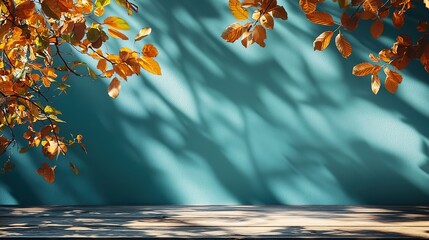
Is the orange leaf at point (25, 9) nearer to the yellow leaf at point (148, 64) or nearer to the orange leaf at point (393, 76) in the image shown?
the yellow leaf at point (148, 64)

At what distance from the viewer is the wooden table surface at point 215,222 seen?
2082 millimetres

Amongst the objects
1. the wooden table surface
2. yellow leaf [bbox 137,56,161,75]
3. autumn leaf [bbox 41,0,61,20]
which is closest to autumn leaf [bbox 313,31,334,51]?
yellow leaf [bbox 137,56,161,75]

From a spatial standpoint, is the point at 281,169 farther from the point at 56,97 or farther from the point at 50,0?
the point at 50,0

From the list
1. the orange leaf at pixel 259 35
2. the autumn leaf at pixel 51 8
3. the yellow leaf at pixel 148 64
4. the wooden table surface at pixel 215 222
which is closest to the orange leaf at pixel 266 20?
the orange leaf at pixel 259 35

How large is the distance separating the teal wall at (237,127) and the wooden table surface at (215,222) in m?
0.16

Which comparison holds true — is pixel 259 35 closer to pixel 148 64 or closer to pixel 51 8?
pixel 148 64

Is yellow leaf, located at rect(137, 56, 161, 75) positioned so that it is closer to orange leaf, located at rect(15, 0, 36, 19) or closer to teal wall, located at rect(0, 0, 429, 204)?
orange leaf, located at rect(15, 0, 36, 19)

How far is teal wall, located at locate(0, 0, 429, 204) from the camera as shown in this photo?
2.96 m

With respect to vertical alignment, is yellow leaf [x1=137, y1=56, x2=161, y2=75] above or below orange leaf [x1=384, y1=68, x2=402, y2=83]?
below

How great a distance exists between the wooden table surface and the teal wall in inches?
6.3

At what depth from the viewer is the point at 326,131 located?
297 centimetres

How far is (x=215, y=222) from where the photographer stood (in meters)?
2.36

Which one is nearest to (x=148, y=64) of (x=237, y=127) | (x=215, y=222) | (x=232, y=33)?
(x=232, y=33)

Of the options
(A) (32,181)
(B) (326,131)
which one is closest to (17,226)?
(A) (32,181)
